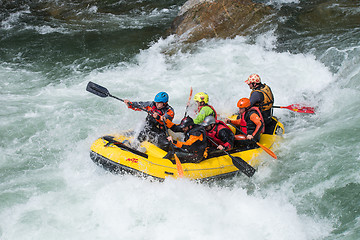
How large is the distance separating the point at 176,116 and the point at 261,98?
1.88 metres

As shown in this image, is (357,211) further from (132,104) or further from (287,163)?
(132,104)

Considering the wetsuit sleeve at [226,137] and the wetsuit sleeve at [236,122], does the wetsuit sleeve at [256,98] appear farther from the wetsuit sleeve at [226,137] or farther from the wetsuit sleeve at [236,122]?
the wetsuit sleeve at [226,137]

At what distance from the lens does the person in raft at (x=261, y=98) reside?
21.5 ft

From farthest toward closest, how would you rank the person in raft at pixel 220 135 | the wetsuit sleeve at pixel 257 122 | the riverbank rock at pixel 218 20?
1. the riverbank rock at pixel 218 20
2. the wetsuit sleeve at pixel 257 122
3. the person in raft at pixel 220 135

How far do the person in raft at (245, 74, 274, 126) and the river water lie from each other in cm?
71

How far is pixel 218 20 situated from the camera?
10.9 meters

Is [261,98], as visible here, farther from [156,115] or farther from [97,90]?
[97,90]

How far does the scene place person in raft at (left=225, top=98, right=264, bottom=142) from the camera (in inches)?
248

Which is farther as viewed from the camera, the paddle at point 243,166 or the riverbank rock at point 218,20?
the riverbank rock at point 218,20

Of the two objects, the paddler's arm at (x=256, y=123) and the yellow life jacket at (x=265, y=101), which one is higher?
the yellow life jacket at (x=265, y=101)

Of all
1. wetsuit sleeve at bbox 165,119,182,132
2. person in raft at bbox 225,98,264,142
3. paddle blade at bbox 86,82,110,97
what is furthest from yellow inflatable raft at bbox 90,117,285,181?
paddle blade at bbox 86,82,110,97

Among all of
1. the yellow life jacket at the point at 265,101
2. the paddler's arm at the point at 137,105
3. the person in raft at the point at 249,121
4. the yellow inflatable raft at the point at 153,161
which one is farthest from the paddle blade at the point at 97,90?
the yellow life jacket at the point at 265,101

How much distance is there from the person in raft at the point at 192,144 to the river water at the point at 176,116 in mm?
438

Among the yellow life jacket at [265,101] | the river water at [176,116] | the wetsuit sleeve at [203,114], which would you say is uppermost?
the yellow life jacket at [265,101]
